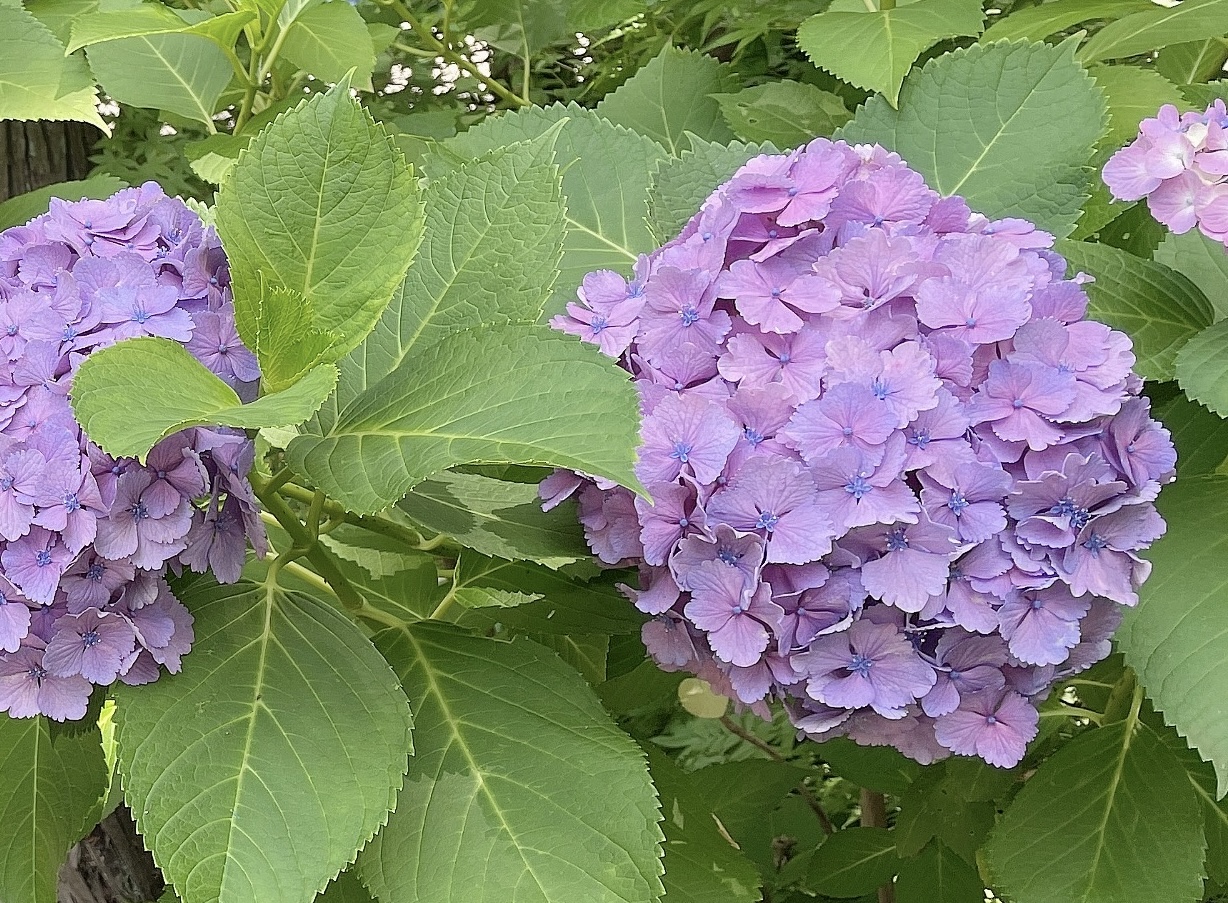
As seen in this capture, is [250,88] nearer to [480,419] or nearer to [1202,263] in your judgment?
[480,419]

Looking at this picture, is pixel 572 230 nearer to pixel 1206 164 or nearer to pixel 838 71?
pixel 838 71

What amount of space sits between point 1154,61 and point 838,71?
2.10ft

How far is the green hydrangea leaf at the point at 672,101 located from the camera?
0.98m

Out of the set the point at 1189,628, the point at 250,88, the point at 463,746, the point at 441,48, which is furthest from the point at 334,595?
the point at 441,48

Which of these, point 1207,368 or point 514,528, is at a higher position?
point 1207,368

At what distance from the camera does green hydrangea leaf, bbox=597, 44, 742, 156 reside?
3.23ft

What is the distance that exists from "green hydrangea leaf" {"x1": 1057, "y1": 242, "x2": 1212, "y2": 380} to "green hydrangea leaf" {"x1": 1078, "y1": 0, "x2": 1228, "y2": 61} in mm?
254

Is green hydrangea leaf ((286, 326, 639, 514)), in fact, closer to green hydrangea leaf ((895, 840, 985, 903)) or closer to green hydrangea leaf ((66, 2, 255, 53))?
green hydrangea leaf ((66, 2, 255, 53))

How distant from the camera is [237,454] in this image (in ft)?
1.67

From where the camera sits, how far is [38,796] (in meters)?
0.72

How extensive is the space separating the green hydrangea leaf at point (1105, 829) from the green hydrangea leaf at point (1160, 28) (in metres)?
0.52

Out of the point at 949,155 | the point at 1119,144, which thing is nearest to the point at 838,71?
the point at 949,155

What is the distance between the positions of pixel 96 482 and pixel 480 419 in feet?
0.59

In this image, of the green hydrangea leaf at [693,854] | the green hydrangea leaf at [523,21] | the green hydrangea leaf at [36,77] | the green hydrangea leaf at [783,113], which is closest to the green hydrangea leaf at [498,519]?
the green hydrangea leaf at [693,854]
